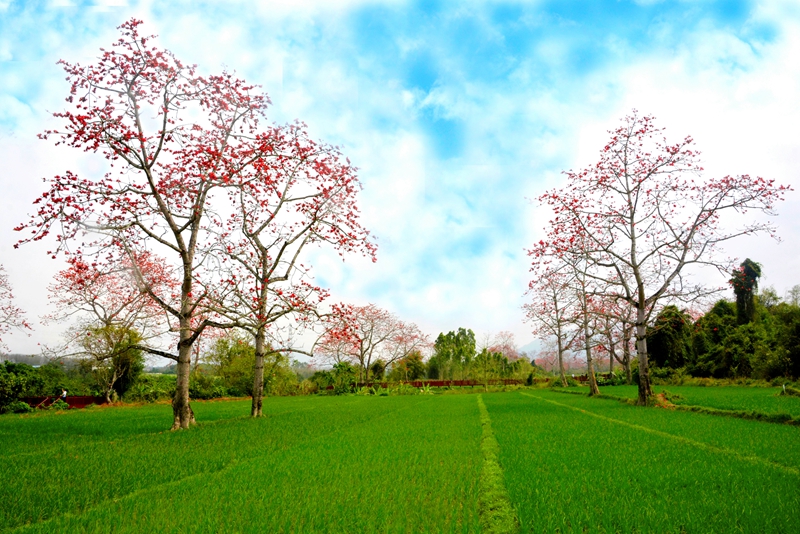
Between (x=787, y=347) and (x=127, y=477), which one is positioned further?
(x=787, y=347)

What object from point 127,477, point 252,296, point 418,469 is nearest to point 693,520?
point 418,469

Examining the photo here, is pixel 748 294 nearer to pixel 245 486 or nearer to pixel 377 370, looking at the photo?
pixel 377 370

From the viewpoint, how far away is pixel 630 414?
1470cm

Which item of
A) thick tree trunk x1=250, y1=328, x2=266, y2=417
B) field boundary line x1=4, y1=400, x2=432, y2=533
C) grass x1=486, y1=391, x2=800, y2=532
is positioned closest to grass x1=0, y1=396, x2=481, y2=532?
field boundary line x1=4, y1=400, x2=432, y2=533

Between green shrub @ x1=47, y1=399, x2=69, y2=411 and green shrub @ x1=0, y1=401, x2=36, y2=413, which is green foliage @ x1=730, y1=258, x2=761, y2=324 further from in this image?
green shrub @ x1=0, y1=401, x2=36, y2=413

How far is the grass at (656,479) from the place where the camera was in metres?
4.07

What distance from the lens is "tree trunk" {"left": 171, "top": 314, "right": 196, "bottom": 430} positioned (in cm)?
1232

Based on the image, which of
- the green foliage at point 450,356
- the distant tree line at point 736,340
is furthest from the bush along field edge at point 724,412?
the green foliage at point 450,356

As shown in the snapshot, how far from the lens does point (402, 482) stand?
18.6 ft

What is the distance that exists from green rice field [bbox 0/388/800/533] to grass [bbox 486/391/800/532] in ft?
0.06

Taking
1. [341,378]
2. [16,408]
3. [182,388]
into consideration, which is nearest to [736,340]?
[341,378]

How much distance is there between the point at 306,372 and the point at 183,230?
166 ft

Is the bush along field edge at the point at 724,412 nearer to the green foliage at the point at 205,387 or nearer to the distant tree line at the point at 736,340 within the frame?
the distant tree line at the point at 736,340

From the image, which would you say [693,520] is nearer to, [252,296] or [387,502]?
[387,502]
